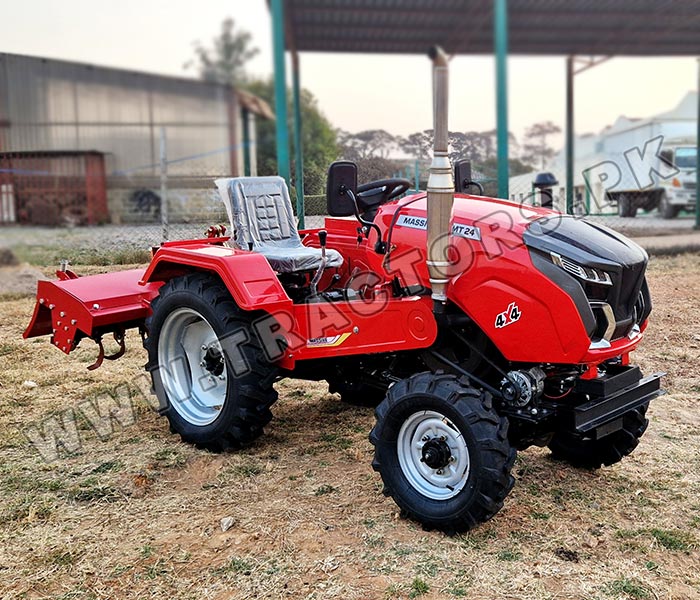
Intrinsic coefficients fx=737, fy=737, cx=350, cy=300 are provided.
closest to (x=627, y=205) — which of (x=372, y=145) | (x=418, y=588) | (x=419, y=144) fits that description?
(x=372, y=145)

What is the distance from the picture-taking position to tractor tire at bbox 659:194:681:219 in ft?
57.6

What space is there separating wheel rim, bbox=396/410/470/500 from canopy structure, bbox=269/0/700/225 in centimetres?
870

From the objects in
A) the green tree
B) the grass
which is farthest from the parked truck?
the grass

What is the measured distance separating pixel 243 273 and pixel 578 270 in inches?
65.3

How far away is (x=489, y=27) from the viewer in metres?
14.5

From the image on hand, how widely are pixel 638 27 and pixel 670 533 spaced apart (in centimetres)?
1591

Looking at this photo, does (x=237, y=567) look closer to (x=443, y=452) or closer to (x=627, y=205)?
(x=443, y=452)

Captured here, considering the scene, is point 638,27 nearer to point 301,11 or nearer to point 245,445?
point 301,11

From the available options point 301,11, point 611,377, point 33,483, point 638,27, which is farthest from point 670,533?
point 638,27

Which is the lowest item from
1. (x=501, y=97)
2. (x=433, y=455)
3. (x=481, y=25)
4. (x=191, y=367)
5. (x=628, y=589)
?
(x=628, y=589)

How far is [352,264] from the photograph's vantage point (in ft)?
13.9

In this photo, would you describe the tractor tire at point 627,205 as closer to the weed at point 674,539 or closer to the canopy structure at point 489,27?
the canopy structure at point 489,27

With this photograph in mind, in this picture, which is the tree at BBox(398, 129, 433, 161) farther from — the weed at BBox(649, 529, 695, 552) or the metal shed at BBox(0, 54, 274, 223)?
the weed at BBox(649, 529, 695, 552)

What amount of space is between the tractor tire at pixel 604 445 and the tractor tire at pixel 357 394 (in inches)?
48.1
